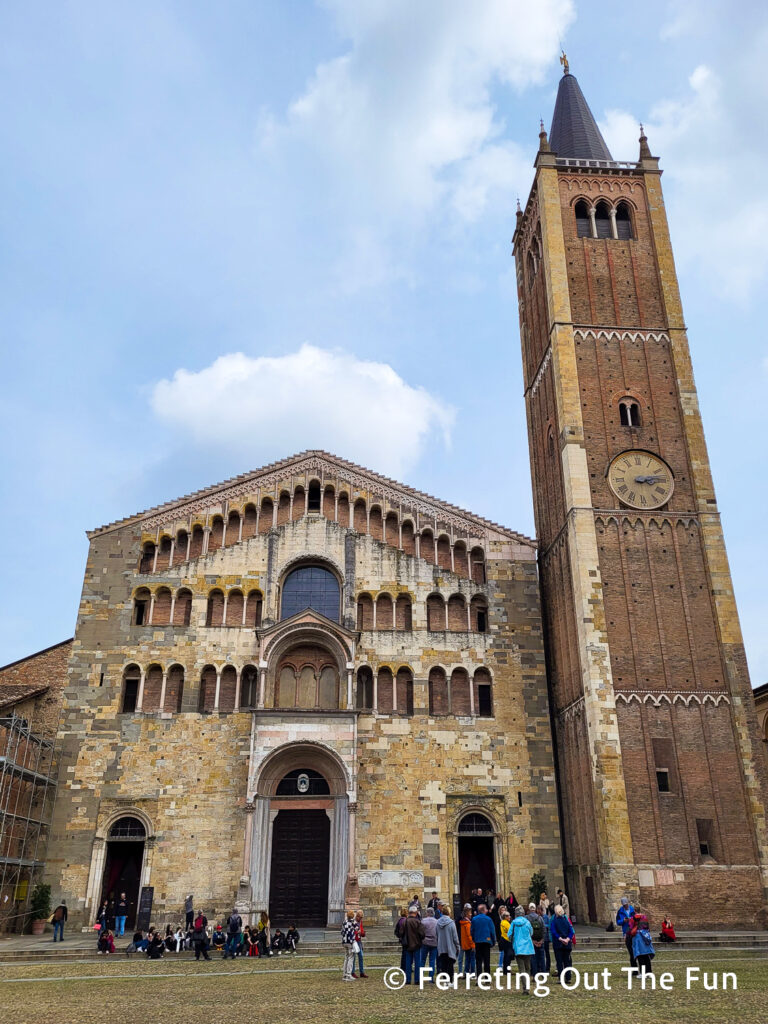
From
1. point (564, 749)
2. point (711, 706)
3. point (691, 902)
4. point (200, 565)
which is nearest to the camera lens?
point (691, 902)

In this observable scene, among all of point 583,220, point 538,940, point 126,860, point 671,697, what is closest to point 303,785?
point 126,860

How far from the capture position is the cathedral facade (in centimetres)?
2469

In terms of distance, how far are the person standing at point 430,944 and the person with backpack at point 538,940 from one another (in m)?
1.64

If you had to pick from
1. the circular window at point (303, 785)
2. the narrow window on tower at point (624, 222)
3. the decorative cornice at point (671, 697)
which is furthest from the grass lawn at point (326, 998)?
the narrow window on tower at point (624, 222)

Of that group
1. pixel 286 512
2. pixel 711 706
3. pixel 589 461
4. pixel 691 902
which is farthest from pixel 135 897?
pixel 589 461

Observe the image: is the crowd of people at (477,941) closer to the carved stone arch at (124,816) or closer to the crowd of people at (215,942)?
the crowd of people at (215,942)

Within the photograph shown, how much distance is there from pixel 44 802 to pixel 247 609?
28.8ft

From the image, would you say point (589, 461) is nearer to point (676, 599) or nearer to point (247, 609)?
point (676, 599)

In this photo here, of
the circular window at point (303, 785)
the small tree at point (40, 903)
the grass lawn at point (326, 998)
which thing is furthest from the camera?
the circular window at point (303, 785)

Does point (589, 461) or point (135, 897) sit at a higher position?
point (589, 461)

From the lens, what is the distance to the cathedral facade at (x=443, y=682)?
81.0 ft

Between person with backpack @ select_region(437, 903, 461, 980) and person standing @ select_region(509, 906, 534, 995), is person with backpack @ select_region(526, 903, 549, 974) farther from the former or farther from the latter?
person with backpack @ select_region(437, 903, 461, 980)

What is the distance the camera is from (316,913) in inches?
1000

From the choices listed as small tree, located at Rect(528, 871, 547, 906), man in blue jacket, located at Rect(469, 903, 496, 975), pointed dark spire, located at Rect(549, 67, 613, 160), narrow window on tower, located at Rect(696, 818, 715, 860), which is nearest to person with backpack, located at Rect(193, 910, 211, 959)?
man in blue jacket, located at Rect(469, 903, 496, 975)
